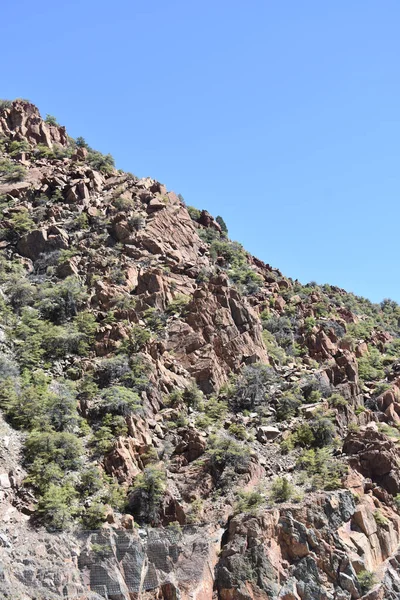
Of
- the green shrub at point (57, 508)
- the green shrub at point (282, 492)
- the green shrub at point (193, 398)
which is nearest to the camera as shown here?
the green shrub at point (57, 508)

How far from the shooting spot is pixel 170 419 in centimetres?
3294

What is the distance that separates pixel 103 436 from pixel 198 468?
466cm

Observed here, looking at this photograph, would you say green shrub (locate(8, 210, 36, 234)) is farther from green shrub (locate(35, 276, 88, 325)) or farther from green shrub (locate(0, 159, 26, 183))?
green shrub (locate(35, 276, 88, 325))

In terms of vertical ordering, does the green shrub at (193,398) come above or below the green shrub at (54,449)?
above

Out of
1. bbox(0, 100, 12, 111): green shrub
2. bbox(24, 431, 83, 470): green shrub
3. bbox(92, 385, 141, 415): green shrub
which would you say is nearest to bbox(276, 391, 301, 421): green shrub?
bbox(92, 385, 141, 415): green shrub

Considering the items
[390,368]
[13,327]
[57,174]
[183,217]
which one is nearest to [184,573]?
[13,327]

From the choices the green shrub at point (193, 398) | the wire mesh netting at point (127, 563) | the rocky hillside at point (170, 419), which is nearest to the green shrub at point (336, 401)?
the rocky hillside at point (170, 419)

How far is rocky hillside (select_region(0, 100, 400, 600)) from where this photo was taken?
78.4 feet

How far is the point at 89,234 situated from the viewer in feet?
156

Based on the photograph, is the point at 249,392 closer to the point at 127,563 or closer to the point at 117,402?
the point at 117,402

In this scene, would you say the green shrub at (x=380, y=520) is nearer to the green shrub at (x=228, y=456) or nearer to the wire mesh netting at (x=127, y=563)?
the green shrub at (x=228, y=456)

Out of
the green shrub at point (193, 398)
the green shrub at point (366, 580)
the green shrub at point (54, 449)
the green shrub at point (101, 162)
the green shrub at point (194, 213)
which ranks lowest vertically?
the green shrub at point (54, 449)

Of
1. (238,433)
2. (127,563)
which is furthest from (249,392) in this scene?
(127,563)

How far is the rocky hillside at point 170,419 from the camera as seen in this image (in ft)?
78.4
